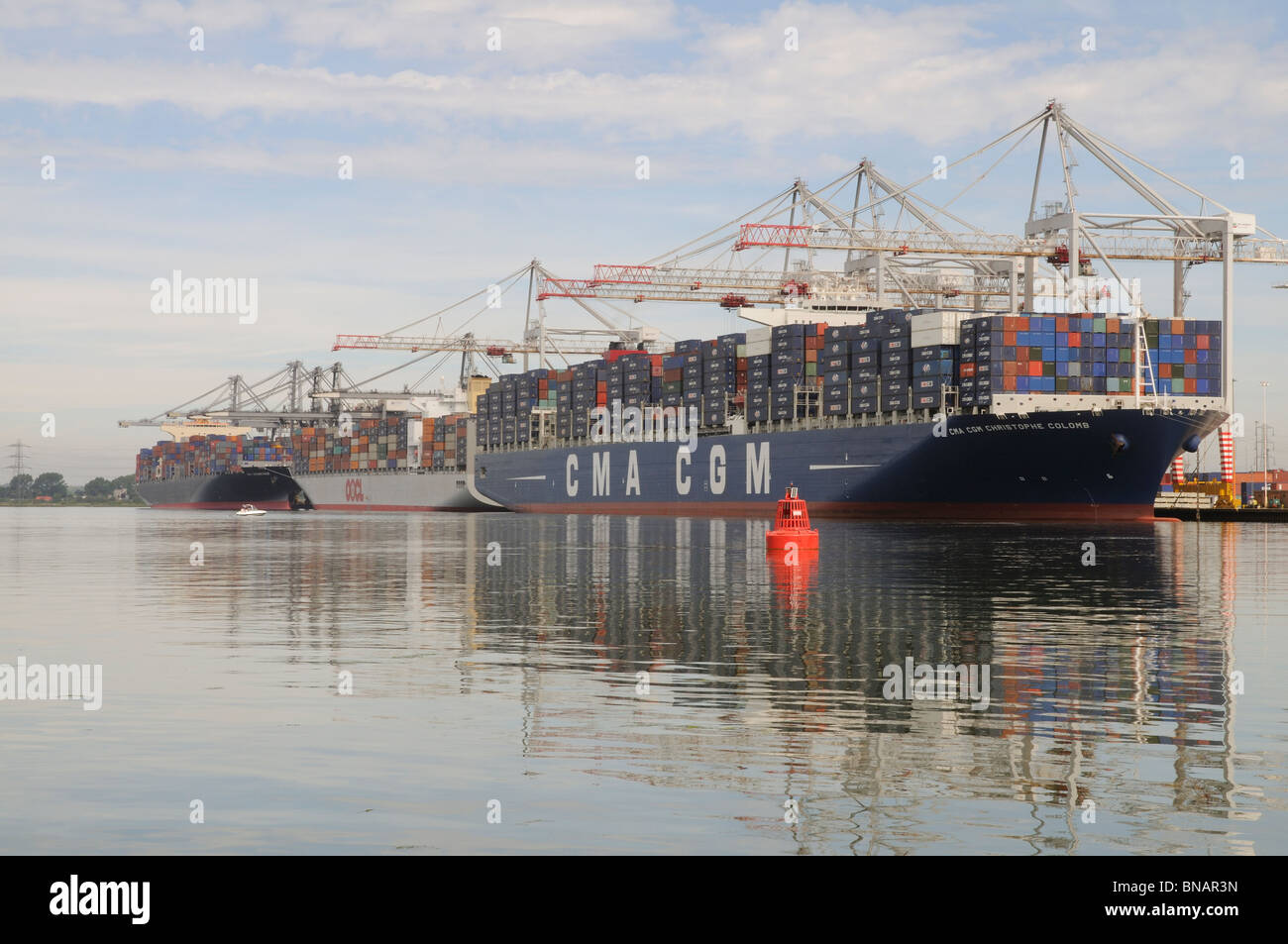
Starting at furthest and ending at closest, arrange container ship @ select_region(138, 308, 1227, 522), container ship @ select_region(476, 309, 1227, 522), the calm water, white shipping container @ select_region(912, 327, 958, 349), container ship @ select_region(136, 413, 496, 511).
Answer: container ship @ select_region(136, 413, 496, 511), white shipping container @ select_region(912, 327, 958, 349), container ship @ select_region(138, 308, 1227, 522), container ship @ select_region(476, 309, 1227, 522), the calm water

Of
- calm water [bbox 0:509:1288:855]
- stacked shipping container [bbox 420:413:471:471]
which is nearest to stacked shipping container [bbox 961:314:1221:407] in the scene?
calm water [bbox 0:509:1288:855]

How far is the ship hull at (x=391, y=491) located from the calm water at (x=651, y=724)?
119498mm

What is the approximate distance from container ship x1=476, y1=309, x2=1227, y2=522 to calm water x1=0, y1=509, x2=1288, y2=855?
51040 mm

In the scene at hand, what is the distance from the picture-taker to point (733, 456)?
10569 cm

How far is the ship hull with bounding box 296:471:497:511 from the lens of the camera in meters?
154

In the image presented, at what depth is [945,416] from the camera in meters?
86.8

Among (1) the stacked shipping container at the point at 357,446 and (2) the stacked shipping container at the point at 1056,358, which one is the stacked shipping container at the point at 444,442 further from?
(2) the stacked shipping container at the point at 1056,358

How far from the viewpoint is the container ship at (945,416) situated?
275 feet

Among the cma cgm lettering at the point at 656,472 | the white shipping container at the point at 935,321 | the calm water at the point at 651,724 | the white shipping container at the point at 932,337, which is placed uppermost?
the white shipping container at the point at 935,321

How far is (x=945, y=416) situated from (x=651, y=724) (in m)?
75.0

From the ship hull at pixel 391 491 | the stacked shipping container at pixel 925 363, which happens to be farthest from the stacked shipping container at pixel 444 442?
the stacked shipping container at pixel 925 363

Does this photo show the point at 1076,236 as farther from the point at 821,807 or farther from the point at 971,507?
the point at 821,807

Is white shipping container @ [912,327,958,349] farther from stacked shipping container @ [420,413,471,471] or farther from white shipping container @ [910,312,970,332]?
stacked shipping container @ [420,413,471,471]
